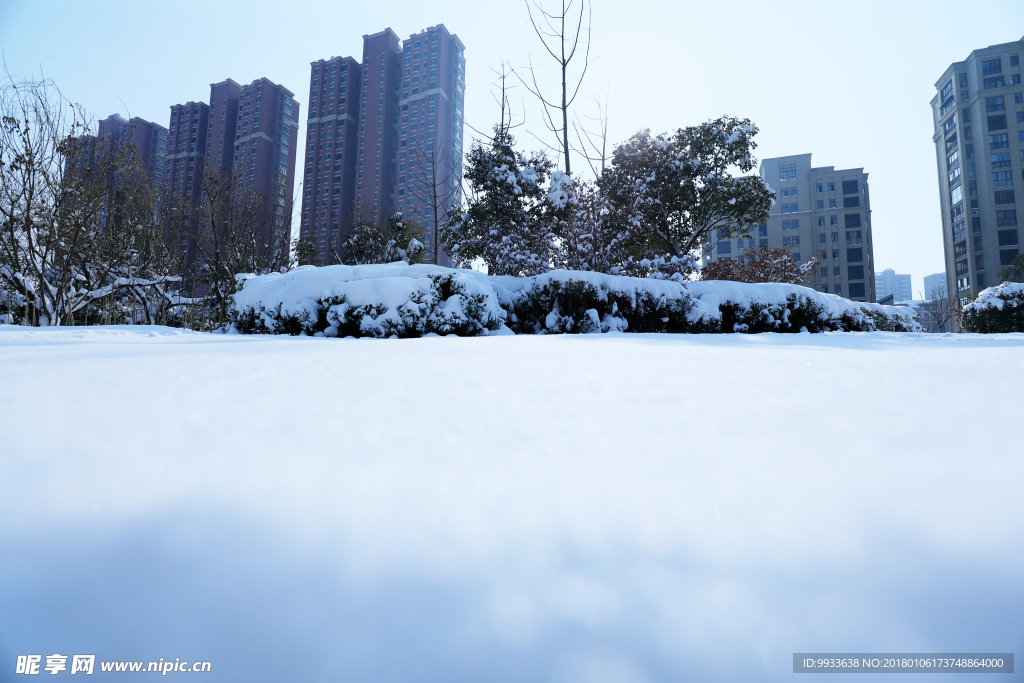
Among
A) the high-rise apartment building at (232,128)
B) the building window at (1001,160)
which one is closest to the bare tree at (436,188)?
the high-rise apartment building at (232,128)

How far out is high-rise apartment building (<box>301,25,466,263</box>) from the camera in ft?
152

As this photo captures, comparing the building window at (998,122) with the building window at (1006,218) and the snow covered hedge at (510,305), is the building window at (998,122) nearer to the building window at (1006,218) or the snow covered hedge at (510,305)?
the building window at (1006,218)

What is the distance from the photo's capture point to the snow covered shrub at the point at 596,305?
4965 millimetres

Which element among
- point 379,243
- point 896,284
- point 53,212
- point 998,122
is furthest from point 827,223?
point 896,284

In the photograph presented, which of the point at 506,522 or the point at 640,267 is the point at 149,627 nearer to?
the point at 506,522

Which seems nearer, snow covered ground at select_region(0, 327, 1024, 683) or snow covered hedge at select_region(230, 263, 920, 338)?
snow covered ground at select_region(0, 327, 1024, 683)

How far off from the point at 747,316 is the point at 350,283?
4.49m

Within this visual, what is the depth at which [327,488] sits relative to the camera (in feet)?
1.37

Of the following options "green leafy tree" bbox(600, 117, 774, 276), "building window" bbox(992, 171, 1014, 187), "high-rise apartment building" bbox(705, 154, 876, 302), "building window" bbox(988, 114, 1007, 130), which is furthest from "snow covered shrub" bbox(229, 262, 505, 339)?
"building window" bbox(988, 114, 1007, 130)

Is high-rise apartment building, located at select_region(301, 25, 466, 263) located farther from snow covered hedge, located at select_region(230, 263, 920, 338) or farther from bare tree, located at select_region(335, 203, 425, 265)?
snow covered hedge, located at select_region(230, 263, 920, 338)

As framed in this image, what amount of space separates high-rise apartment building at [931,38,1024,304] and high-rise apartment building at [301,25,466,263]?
4314cm

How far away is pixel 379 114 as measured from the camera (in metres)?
47.1

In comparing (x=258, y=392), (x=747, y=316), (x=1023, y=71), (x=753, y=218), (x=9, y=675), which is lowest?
(x=9, y=675)

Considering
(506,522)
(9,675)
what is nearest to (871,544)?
(506,522)
